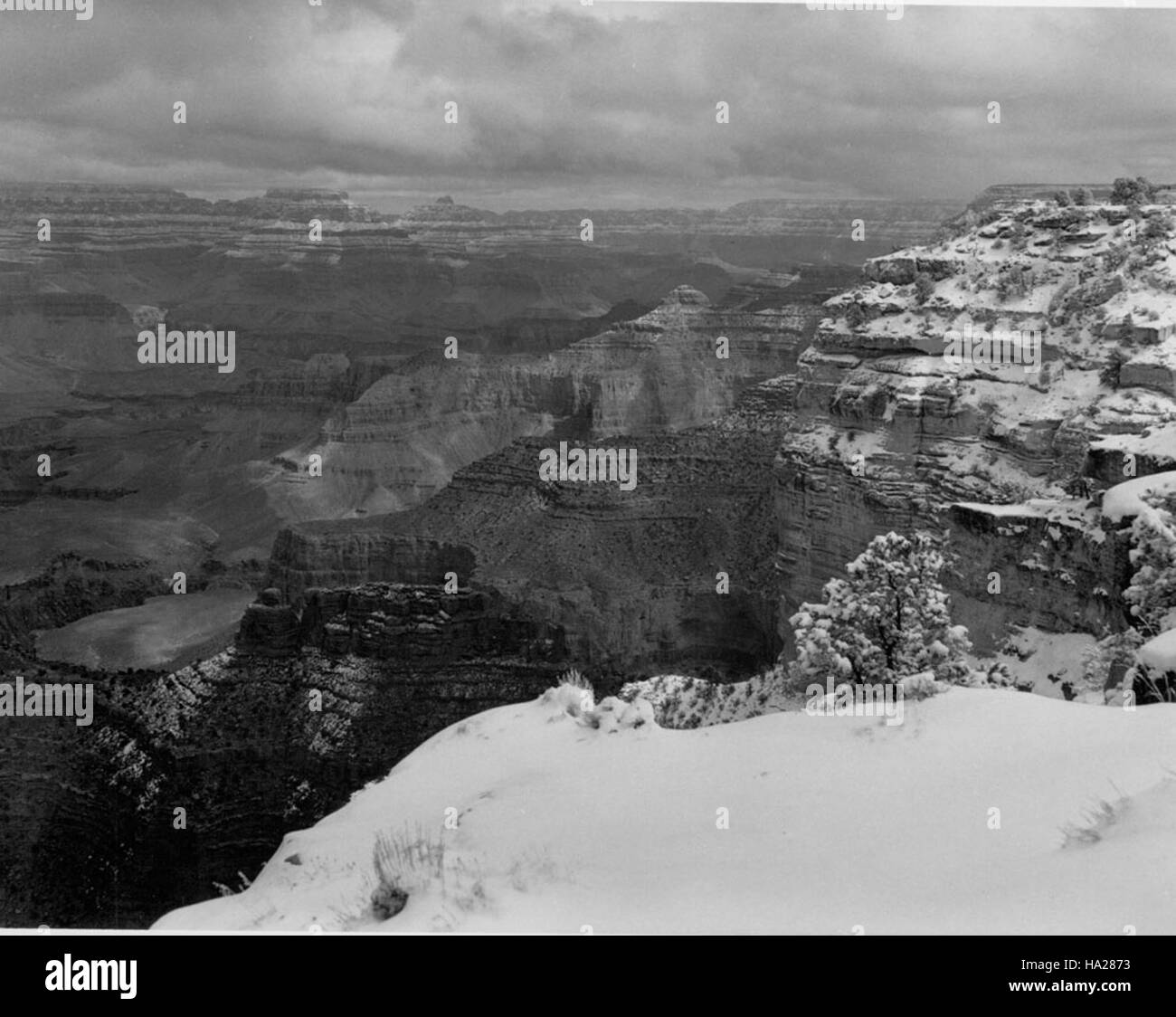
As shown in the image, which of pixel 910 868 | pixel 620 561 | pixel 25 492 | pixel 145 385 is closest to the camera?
pixel 910 868

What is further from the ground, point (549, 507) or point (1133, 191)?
point (1133, 191)

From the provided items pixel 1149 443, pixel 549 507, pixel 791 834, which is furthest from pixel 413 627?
pixel 791 834

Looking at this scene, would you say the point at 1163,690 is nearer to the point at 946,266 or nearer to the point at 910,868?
the point at 910,868

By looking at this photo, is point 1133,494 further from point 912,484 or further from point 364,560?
point 364,560

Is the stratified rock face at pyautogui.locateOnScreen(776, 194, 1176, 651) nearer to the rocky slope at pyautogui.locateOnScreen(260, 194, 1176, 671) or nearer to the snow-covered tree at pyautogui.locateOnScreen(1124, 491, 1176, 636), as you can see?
the rocky slope at pyautogui.locateOnScreen(260, 194, 1176, 671)

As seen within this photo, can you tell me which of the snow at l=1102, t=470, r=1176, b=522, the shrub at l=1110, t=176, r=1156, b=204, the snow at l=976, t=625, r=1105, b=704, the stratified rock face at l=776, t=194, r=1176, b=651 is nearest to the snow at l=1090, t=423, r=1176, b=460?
the stratified rock face at l=776, t=194, r=1176, b=651
